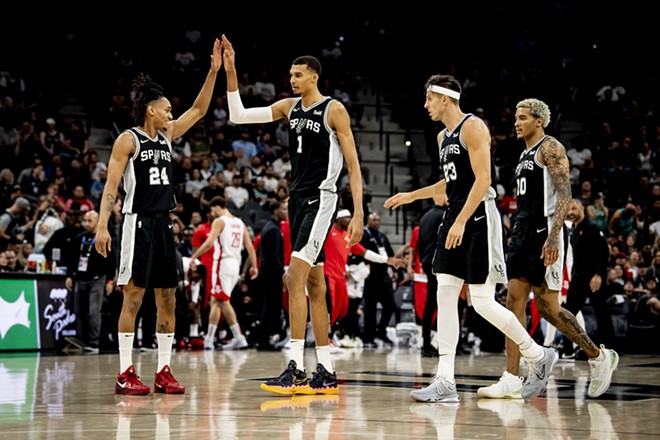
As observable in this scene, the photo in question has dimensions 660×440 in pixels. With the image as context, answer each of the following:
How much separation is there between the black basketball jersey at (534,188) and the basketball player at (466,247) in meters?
0.50

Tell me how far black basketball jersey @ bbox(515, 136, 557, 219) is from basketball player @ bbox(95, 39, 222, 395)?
2451mm

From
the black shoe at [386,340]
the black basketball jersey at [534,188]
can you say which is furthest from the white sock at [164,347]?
the black shoe at [386,340]

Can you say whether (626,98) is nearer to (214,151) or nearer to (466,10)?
(466,10)

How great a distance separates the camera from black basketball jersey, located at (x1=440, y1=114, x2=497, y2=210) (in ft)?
23.0

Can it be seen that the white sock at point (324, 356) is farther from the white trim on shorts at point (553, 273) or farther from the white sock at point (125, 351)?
the white trim on shorts at point (553, 273)

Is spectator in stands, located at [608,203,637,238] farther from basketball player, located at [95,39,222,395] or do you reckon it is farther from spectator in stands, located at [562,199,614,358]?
basketball player, located at [95,39,222,395]

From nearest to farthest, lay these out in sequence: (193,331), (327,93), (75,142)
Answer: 1. (193,331)
2. (75,142)
3. (327,93)

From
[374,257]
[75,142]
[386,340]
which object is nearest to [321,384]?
[374,257]

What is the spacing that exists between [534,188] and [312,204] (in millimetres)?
1680

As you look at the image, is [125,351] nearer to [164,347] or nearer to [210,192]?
[164,347]

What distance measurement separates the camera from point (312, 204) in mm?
Answer: 7270

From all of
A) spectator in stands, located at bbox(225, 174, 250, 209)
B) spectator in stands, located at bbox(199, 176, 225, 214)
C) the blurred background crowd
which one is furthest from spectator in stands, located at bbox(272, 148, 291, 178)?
spectator in stands, located at bbox(199, 176, 225, 214)

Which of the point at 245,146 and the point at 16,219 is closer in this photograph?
the point at 16,219

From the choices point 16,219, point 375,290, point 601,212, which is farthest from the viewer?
point 601,212
